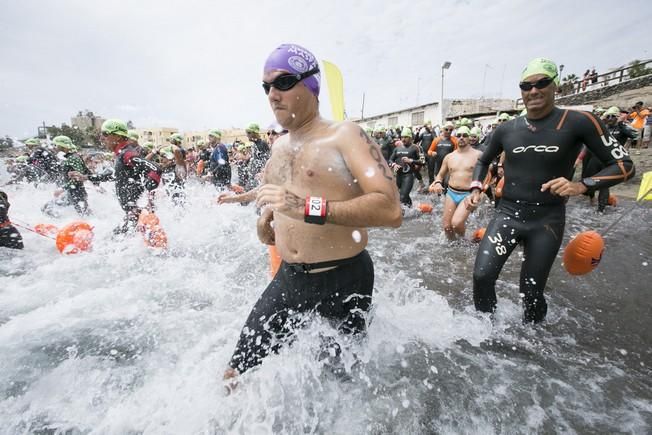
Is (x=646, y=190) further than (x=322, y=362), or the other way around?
(x=646, y=190)

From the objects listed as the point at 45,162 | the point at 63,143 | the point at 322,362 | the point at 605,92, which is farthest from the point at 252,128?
the point at 605,92

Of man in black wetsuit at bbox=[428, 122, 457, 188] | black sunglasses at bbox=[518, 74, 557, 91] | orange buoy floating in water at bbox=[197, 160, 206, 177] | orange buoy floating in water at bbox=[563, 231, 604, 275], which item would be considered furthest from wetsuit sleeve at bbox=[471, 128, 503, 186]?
orange buoy floating in water at bbox=[197, 160, 206, 177]

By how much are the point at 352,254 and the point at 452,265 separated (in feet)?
11.3

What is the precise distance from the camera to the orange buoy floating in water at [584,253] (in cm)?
276

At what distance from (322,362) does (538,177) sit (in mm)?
2130

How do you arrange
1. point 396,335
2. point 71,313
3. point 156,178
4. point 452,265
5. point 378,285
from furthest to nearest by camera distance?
point 156,178
point 452,265
point 378,285
point 71,313
point 396,335

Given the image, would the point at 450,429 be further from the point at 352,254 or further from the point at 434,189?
the point at 434,189

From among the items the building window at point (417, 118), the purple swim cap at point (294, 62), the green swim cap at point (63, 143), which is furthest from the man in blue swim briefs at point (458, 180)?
the building window at point (417, 118)

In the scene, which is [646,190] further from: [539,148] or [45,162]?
[45,162]

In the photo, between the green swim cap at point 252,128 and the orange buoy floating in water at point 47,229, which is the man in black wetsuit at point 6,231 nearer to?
the orange buoy floating in water at point 47,229

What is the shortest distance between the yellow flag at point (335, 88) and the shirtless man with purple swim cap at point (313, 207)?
1263 mm

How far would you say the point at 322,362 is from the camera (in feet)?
6.80

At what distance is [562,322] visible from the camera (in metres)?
3.05

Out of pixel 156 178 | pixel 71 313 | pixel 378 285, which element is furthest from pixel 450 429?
pixel 156 178
